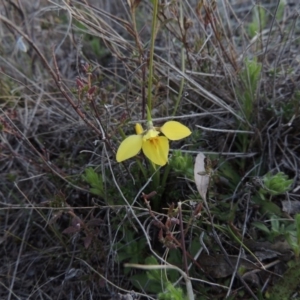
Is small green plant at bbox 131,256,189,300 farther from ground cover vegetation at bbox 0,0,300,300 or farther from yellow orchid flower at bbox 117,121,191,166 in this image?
yellow orchid flower at bbox 117,121,191,166

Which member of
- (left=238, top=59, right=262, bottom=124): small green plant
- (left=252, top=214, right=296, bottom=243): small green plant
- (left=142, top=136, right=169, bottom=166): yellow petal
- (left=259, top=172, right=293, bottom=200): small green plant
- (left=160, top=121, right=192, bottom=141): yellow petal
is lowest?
(left=252, top=214, right=296, bottom=243): small green plant

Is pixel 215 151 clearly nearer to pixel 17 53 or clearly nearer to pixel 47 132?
pixel 47 132

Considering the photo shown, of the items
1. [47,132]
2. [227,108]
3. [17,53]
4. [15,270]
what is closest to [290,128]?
[227,108]

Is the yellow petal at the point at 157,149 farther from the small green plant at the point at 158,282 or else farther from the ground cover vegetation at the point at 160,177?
the small green plant at the point at 158,282

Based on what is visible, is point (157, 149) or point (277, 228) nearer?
point (157, 149)

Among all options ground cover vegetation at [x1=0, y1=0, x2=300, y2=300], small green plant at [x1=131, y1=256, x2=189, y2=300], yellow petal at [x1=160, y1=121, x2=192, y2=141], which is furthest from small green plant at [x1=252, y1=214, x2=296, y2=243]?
yellow petal at [x1=160, y1=121, x2=192, y2=141]

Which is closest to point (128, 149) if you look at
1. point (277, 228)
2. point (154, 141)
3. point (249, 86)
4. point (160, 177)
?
point (154, 141)

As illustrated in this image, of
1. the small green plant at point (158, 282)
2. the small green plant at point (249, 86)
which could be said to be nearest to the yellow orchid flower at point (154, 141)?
the small green plant at point (158, 282)

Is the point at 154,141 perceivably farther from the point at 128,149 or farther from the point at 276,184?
the point at 276,184
